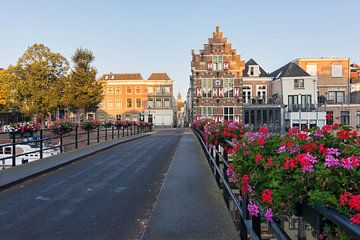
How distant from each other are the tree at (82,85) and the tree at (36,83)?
1.45 metres

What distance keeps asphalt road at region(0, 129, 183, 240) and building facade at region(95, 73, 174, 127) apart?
174 feet

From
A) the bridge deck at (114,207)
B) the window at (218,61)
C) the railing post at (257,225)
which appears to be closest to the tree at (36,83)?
the window at (218,61)

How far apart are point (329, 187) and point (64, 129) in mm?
12059

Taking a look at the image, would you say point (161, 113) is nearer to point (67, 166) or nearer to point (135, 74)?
point (135, 74)

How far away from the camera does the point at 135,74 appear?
211 ft

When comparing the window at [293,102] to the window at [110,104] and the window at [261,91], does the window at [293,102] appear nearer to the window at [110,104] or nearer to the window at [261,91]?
the window at [261,91]

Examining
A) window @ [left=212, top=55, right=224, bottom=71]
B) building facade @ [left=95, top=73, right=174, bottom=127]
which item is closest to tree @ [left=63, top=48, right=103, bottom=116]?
window @ [left=212, top=55, right=224, bottom=71]

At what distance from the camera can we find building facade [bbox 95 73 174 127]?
6141cm

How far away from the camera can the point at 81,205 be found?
502 centimetres

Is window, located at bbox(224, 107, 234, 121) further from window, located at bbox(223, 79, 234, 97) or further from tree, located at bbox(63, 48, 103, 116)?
tree, located at bbox(63, 48, 103, 116)

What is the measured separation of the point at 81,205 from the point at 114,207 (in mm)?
622

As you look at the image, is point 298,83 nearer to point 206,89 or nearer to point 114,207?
point 206,89

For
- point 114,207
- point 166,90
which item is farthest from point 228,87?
point 114,207

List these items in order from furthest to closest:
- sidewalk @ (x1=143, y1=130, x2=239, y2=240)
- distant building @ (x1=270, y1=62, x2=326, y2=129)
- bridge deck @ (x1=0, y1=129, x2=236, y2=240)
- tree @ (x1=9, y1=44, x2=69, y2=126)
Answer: distant building @ (x1=270, y1=62, x2=326, y2=129) < tree @ (x1=9, y1=44, x2=69, y2=126) < bridge deck @ (x1=0, y1=129, x2=236, y2=240) < sidewalk @ (x1=143, y1=130, x2=239, y2=240)
